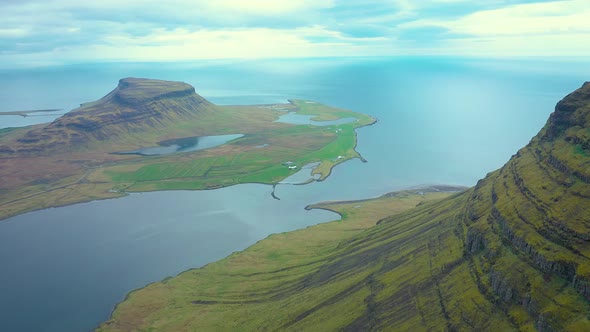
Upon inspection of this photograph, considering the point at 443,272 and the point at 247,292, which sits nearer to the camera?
the point at 443,272

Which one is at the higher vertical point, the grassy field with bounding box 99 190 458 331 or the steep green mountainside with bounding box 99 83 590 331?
the steep green mountainside with bounding box 99 83 590 331

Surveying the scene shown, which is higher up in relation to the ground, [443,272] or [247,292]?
[443,272]

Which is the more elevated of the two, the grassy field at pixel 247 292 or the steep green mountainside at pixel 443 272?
the steep green mountainside at pixel 443 272

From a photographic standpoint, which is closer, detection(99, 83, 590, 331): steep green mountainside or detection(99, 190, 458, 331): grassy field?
detection(99, 83, 590, 331): steep green mountainside

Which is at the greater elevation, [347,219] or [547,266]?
[547,266]

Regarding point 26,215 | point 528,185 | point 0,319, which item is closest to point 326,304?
point 528,185

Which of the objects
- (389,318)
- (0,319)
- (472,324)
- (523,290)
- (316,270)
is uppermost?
(523,290)

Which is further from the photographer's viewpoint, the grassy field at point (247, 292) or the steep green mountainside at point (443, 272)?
the grassy field at point (247, 292)

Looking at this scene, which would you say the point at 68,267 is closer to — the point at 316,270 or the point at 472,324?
the point at 316,270
